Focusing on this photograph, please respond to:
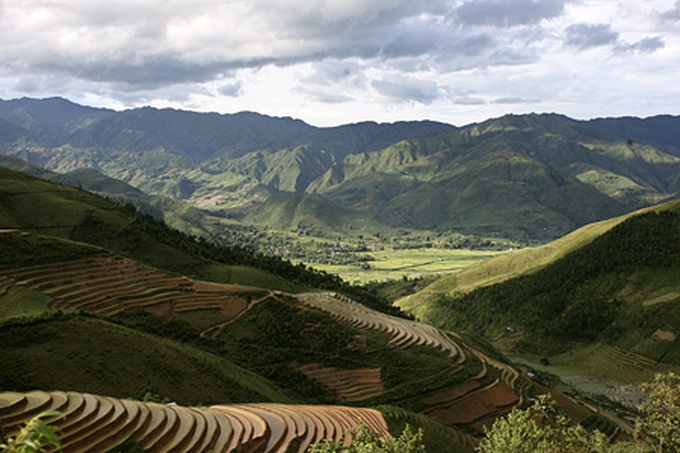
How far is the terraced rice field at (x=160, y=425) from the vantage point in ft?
99.2

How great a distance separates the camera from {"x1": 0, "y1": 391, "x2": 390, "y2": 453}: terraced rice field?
99.2ft

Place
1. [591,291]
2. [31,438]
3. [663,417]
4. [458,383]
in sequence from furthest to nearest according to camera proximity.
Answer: [591,291] → [458,383] → [663,417] → [31,438]

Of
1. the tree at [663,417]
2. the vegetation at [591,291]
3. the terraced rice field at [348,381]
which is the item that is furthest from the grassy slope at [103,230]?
the vegetation at [591,291]

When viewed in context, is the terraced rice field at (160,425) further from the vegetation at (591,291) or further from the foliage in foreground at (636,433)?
the vegetation at (591,291)

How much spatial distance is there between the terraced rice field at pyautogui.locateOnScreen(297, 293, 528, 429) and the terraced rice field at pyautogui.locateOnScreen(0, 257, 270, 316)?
20246mm

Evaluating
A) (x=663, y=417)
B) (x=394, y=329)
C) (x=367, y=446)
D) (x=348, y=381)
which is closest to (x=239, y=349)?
(x=348, y=381)

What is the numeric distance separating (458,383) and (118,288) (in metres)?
56.6

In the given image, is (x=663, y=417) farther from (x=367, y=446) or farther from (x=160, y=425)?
(x=160, y=425)

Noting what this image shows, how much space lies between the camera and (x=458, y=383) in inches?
3209

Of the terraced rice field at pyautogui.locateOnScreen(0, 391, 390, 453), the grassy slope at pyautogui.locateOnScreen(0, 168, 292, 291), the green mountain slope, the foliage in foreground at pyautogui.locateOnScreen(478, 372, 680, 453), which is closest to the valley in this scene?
the terraced rice field at pyautogui.locateOnScreen(0, 391, 390, 453)

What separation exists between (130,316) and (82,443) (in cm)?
4116

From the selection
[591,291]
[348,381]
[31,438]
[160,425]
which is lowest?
[591,291]

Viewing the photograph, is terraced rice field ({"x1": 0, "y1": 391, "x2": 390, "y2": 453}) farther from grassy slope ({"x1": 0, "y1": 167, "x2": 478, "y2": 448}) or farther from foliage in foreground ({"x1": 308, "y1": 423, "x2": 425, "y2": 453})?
grassy slope ({"x1": 0, "y1": 167, "x2": 478, "y2": 448})

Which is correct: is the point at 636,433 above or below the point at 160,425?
below
